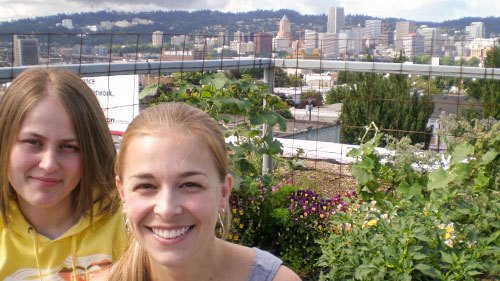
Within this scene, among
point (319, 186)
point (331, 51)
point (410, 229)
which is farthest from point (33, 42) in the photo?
point (331, 51)

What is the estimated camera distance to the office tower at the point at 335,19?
91.6 feet

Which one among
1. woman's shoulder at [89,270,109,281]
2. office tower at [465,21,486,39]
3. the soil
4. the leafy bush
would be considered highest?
office tower at [465,21,486,39]

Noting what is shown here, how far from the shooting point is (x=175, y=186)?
1262mm

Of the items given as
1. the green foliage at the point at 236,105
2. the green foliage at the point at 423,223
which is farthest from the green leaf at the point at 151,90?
the green foliage at the point at 423,223

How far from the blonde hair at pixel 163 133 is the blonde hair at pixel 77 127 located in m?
0.38

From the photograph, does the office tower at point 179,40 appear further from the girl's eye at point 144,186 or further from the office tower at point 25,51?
the girl's eye at point 144,186

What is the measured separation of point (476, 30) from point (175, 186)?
30.0 meters

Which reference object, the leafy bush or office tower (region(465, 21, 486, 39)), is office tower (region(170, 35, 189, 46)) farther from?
office tower (region(465, 21, 486, 39))

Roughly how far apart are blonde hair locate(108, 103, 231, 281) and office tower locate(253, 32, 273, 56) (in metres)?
4.09

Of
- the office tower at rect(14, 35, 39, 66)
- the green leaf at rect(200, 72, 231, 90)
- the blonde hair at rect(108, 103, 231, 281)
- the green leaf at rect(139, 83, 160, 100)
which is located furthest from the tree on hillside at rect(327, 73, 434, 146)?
the blonde hair at rect(108, 103, 231, 281)

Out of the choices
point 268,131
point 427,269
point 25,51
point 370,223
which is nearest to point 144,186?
point 427,269

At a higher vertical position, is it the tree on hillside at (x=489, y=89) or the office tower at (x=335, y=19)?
the office tower at (x=335, y=19)

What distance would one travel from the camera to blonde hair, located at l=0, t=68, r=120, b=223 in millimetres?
1712

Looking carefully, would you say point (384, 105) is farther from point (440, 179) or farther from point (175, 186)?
point (175, 186)
